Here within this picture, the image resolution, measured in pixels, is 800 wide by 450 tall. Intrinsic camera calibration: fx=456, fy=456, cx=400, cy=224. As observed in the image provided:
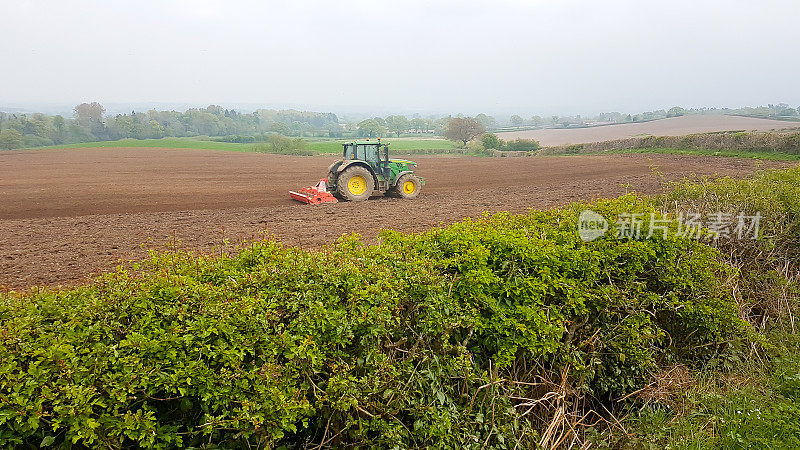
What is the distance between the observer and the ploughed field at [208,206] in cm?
998

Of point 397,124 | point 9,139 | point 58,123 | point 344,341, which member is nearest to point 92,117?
point 58,123

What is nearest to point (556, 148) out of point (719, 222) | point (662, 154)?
point (662, 154)

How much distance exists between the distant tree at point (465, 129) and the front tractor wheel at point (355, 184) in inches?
1931

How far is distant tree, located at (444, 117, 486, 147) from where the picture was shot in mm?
63000

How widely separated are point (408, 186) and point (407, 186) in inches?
1.6

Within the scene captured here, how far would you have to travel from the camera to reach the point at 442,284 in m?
3.38

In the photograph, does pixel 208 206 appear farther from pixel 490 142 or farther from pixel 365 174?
pixel 490 142

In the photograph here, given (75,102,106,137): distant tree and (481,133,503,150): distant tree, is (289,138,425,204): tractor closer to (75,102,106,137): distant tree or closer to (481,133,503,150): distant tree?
(481,133,503,150): distant tree

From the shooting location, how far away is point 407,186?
55.3 ft

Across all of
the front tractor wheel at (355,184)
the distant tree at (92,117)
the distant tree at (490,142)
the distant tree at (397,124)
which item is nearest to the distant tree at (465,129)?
the distant tree at (490,142)

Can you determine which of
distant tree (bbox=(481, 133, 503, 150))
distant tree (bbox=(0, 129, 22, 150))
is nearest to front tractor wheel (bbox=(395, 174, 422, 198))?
distant tree (bbox=(481, 133, 503, 150))

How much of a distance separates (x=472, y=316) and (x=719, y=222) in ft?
15.8

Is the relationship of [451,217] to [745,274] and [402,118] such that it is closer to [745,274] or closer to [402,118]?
[745,274]

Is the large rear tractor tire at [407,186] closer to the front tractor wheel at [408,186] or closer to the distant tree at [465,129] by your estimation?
the front tractor wheel at [408,186]
